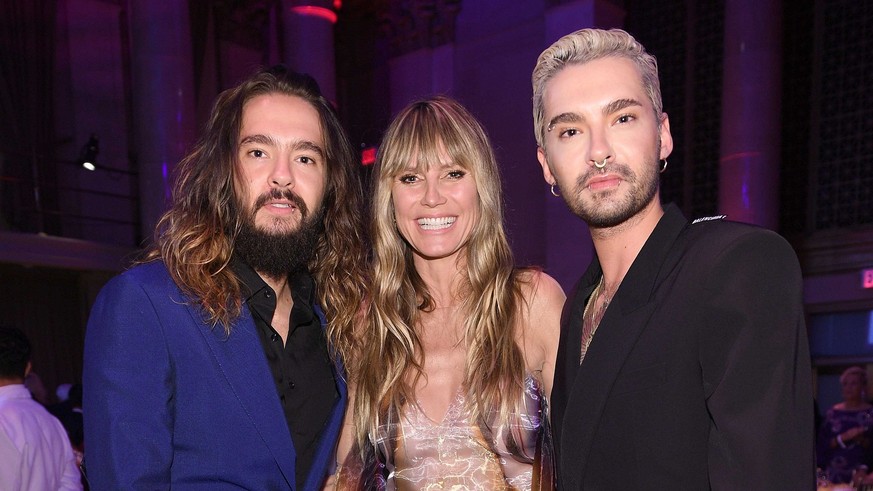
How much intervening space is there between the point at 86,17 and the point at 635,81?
11317 mm

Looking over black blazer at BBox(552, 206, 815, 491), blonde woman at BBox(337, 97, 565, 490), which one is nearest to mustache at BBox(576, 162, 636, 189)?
black blazer at BBox(552, 206, 815, 491)

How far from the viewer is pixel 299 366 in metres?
2.21

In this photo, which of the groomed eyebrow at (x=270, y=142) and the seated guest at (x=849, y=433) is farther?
the seated guest at (x=849, y=433)

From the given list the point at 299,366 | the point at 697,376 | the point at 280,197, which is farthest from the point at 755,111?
the point at 697,376

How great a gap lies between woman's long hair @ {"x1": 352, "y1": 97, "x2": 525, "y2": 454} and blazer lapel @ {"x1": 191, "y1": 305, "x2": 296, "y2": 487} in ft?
2.11

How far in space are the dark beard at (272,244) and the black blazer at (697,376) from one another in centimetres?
94

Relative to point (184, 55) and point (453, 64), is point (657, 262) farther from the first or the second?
point (453, 64)

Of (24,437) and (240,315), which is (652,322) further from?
(24,437)

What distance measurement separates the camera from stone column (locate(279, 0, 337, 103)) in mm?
9336

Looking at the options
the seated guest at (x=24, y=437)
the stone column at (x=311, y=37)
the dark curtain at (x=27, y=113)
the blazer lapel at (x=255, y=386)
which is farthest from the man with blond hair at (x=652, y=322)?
the dark curtain at (x=27, y=113)

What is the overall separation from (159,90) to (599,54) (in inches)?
304

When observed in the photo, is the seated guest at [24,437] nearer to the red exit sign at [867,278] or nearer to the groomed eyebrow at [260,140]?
the groomed eyebrow at [260,140]

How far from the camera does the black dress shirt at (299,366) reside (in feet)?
6.84

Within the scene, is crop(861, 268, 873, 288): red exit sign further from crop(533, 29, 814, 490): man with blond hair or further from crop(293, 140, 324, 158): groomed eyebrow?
crop(293, 140, 324, 158): groomed eyebrow
